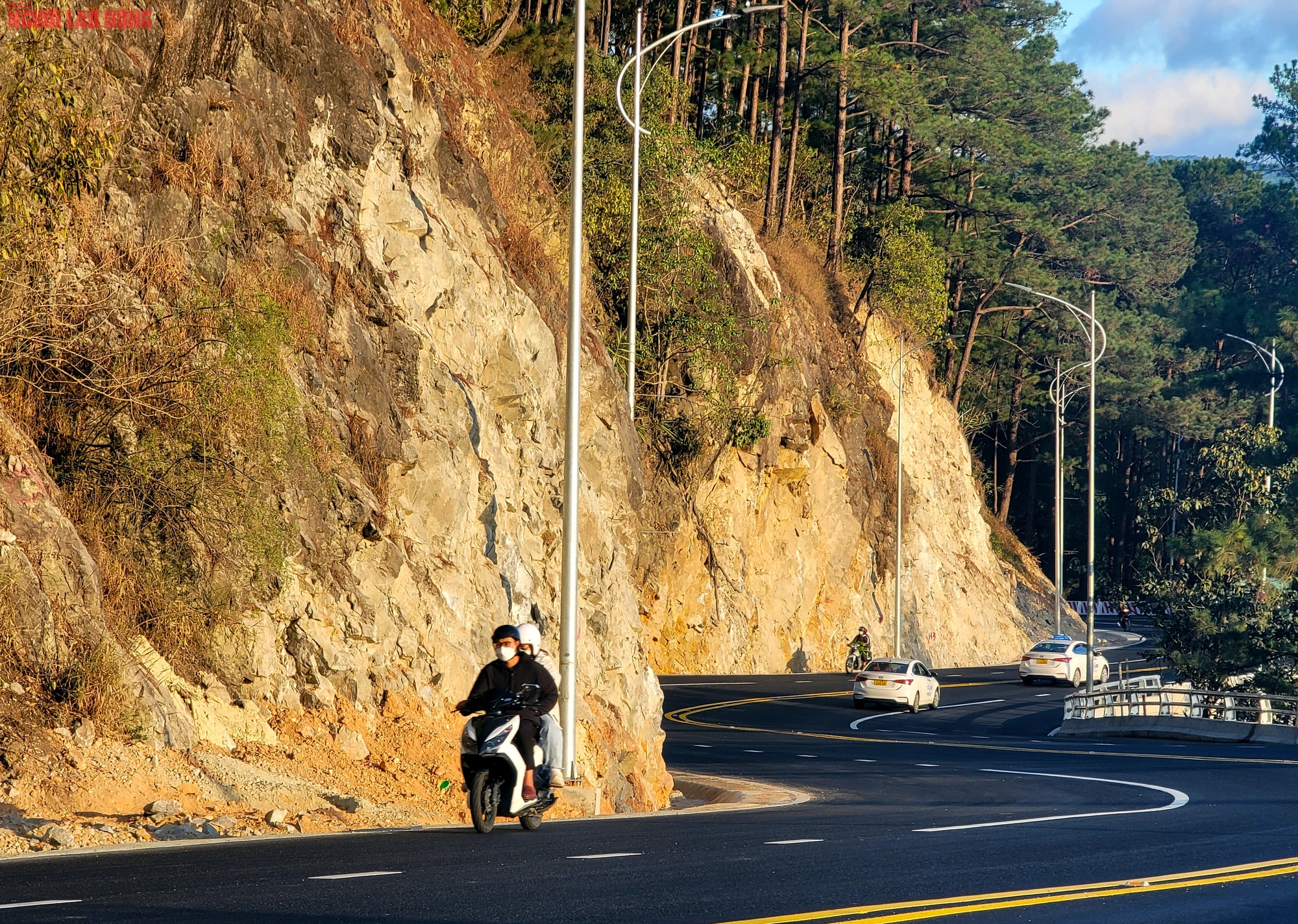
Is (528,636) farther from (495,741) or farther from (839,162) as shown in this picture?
(839,162)

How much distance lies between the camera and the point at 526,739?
12.0 metres

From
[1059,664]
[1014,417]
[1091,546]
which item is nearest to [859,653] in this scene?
[1059,664]

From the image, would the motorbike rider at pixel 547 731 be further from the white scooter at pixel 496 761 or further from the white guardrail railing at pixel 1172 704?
the white guardrail railing at pixel 1172 704

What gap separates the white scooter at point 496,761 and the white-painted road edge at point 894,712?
75.8 feet

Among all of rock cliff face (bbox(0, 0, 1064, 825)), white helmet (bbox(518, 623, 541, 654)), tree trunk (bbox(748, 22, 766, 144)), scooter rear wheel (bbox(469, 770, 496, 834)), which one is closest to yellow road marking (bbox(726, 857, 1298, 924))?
scooter rear wheel (bbox(469, 770, 496, 834))

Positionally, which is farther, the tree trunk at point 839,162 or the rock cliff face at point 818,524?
the tree trunk at point 839,162

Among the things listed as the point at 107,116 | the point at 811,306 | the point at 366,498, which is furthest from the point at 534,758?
the point at 811,306

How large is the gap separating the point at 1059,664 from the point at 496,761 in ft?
138

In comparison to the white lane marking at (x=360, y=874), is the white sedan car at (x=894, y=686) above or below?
below

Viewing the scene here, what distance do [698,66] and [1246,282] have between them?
5664 centimetres

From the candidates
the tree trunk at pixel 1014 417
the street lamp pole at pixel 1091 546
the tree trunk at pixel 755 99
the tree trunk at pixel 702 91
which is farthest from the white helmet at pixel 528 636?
the tree trunk at pixel 1014 417

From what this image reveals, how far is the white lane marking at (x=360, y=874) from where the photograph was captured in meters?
9.47

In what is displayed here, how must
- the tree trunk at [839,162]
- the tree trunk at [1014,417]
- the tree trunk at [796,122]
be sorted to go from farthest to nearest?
1. the tree trunk at [1014,417]
2. the tree trunk at [839,162]
3. the tree trunk at [796,122]

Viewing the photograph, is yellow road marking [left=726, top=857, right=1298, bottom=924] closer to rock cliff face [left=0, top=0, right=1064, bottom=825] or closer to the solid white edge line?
rock cliff face [left=0, top=0, right=1064, bottom=825]
